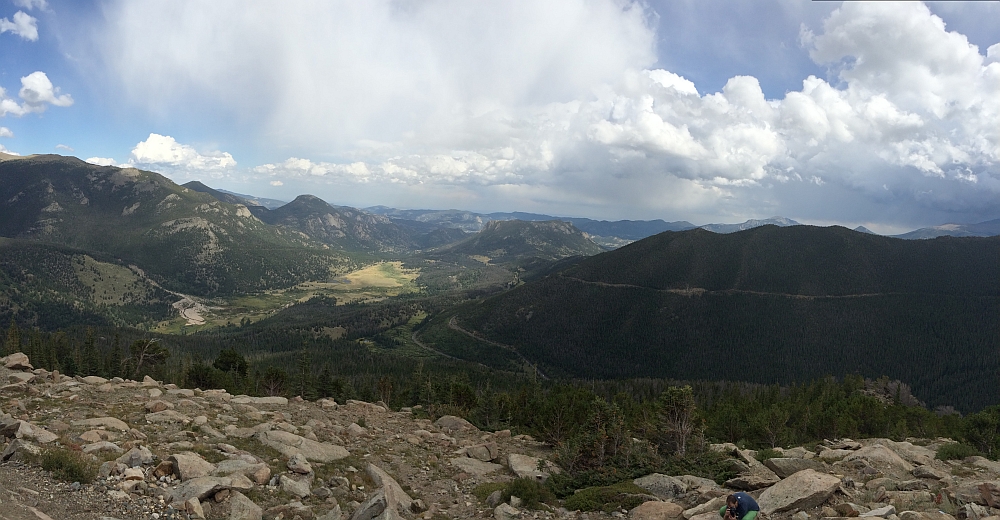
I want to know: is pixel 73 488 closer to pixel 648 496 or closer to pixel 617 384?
pixel 648 496

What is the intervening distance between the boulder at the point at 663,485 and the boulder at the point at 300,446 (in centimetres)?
1852

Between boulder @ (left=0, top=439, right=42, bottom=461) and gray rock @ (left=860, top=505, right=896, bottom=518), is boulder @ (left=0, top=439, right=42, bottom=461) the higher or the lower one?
the lower one

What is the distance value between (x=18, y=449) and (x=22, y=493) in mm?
4638

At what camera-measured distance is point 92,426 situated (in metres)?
24.5

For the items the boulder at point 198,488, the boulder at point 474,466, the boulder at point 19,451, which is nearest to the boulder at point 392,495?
the boulder at point 198,488

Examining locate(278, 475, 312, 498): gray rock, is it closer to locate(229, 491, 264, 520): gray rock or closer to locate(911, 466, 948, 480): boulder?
locate(229, 491, 264, 520): gray rock

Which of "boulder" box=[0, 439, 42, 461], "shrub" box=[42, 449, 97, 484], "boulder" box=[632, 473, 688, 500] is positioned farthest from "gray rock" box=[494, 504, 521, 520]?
"boulder" box=[0, 439, 42, 461]

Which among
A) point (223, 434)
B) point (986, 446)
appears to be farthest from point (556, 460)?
point (986, 446)

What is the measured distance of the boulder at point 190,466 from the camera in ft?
62.7

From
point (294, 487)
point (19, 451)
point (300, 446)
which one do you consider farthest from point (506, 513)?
point (19, 451)

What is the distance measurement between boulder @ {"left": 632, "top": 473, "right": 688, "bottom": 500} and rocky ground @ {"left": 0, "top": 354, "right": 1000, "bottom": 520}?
0.07 m

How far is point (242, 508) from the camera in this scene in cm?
1784

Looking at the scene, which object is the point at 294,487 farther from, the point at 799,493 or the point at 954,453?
the point at 954,453

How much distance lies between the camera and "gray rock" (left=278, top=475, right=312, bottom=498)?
2069 centimetres
